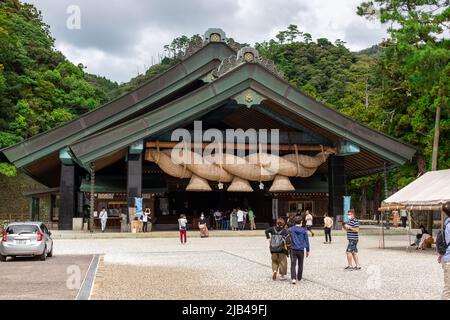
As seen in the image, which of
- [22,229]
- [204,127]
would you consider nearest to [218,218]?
[204,127]

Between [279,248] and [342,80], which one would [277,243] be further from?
[342,80]

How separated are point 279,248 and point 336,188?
24.4m

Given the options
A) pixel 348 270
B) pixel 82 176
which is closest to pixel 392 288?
pixel 348 270

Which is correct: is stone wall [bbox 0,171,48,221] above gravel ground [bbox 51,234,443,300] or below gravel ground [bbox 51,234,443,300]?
above

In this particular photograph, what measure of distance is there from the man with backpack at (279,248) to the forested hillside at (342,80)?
15690mm

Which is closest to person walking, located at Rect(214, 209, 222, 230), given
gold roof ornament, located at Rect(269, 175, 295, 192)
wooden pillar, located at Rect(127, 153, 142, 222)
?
gold roof ornament, located at Rect(269, 175, 295, 192)

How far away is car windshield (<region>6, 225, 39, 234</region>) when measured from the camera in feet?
62.5

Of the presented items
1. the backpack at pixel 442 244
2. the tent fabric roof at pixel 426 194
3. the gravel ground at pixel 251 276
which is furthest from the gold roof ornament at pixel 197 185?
the backpack at pixel 442 244

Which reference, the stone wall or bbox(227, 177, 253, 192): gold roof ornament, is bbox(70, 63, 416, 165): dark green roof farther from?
the stone wall

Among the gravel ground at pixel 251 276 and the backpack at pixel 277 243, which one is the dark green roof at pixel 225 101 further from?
the backpack at pixel 277 243

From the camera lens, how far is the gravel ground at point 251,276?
10.9 m

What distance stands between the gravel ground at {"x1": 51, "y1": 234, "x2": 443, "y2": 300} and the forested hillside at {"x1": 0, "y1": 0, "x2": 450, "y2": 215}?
11.2 m

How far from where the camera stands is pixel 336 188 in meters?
36.6
